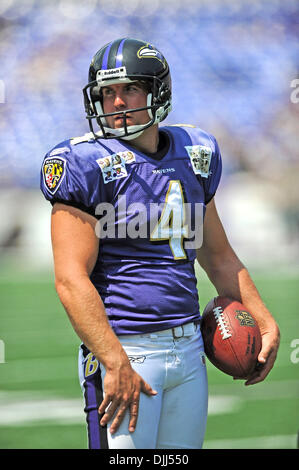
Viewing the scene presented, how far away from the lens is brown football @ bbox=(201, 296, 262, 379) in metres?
1.94

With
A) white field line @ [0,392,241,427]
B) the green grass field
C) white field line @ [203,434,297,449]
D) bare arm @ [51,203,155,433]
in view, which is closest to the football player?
bare arm @ [51,203,155,433]

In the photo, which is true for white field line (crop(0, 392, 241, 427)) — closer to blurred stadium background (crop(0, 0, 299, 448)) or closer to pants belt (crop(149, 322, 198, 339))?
pants belt (crop(149, 322, 198, 339))

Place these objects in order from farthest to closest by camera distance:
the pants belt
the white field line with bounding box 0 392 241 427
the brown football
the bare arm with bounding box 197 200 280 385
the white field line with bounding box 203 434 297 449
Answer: the white field line with bounding box 0 392 241 427 → the white field line with bounding box 203 434 297 449 → the bare arm with bounding box 197 200 280 385 → the brown football → the pants belt

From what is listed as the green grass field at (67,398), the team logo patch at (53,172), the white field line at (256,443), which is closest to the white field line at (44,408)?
the green grass field at (67,398)

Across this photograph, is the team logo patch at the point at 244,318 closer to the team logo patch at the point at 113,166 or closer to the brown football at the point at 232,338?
the brown football at the point at 232,338

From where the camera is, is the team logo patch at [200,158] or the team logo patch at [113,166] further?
the team logo patch at [200,158]

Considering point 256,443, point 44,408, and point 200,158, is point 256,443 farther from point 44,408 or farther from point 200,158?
point 200,158

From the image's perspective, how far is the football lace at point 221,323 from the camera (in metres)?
1.96

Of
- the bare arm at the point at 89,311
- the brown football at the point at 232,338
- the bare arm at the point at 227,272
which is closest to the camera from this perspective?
the bare arm at the point at 89,311

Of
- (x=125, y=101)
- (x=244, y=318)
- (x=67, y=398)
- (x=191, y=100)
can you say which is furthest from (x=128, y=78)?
(x=191, y=100)

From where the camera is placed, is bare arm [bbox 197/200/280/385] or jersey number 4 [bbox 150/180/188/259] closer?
jersey number 4 [bbox 150/180/188/259]

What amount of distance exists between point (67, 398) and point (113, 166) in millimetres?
2608

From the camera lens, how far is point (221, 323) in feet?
6.51
